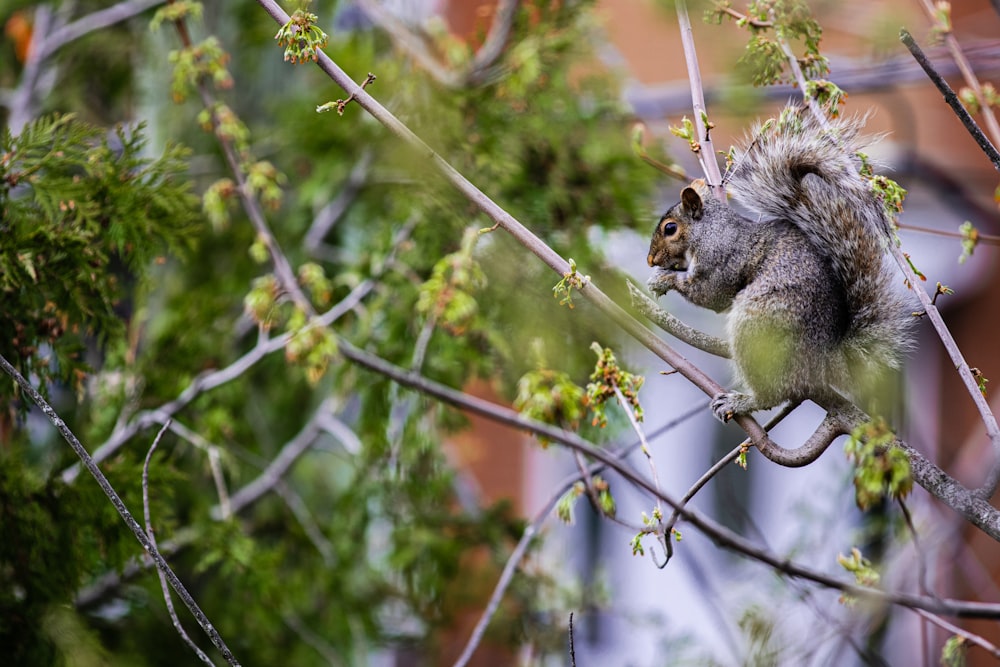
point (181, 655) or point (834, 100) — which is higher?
point (834, 100)

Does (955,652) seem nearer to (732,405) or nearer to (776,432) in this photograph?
(732,405)

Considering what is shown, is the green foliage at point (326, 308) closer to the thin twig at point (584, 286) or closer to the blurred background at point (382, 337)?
the blurred background at point (382, 337)

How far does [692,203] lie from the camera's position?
1631mm

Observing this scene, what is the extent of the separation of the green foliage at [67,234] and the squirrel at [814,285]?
0.96m

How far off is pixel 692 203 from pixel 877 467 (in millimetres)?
778

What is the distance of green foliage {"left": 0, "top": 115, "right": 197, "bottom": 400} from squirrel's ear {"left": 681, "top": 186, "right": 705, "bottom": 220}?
0.85 m

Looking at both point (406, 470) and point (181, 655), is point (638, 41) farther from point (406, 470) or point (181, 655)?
point (181, 655)

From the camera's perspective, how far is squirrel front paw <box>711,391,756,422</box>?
4.37ft

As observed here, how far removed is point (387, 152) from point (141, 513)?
117 cm

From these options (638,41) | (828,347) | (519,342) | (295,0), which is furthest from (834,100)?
(638,41)

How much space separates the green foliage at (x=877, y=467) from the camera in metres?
0.93

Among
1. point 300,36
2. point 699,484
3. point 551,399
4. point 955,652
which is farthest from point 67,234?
point 955,652

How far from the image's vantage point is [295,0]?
1240 millimetres

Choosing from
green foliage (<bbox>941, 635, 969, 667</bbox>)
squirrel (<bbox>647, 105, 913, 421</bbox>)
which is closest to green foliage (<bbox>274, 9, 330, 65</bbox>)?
squirrel (<bbox>647, 105, 913, 421</bbox>)
